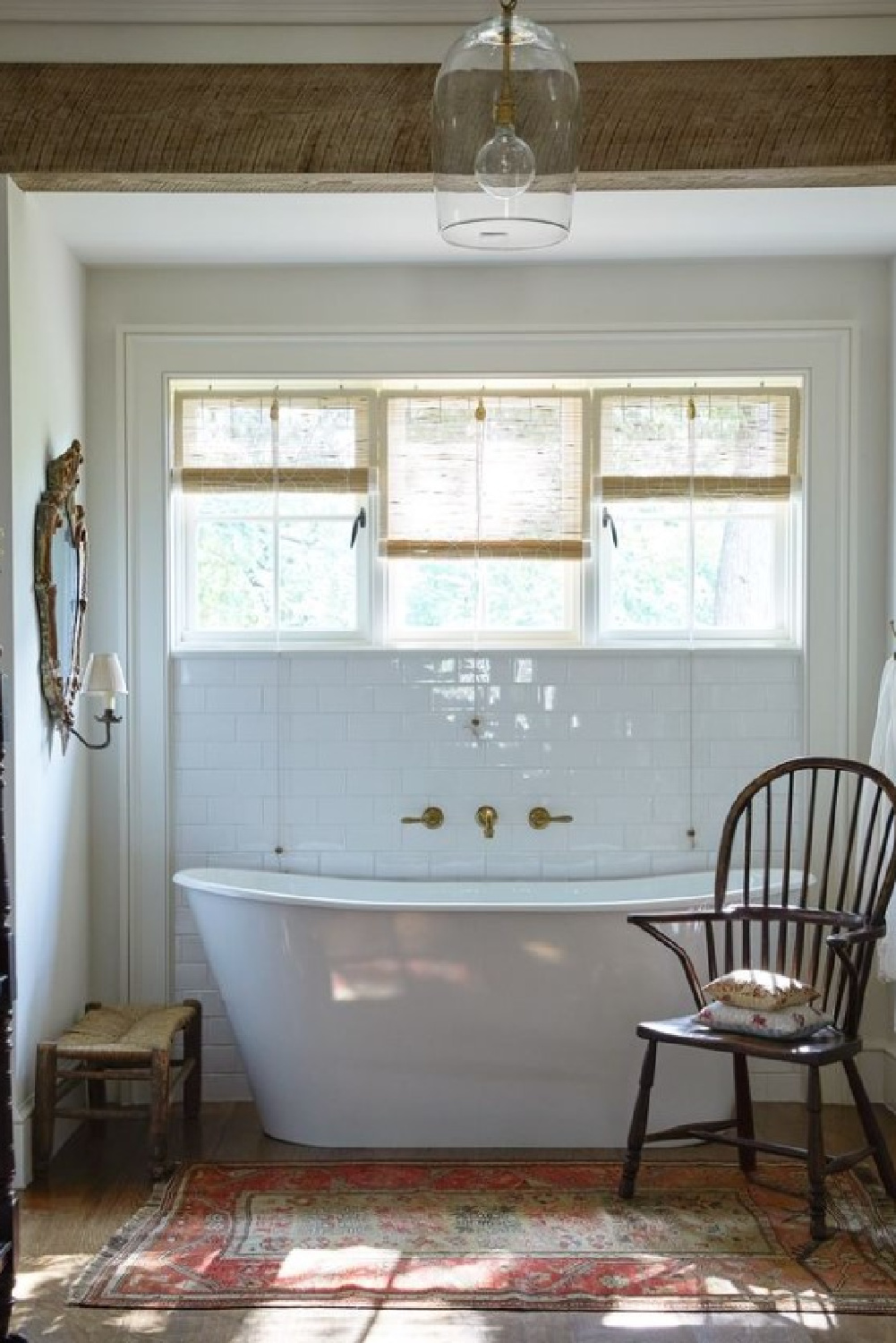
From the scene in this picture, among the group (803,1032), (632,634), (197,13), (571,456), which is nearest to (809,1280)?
(803,1032)

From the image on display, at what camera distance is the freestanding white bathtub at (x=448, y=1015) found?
4.64 metres

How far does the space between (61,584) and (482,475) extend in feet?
5.10

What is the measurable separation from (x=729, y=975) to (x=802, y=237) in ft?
8.02

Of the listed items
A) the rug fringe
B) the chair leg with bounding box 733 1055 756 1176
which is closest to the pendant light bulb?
the rug fringe

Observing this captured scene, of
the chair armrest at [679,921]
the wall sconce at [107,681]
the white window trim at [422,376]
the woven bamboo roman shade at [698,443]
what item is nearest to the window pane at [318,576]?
the white window trim at [422,376]

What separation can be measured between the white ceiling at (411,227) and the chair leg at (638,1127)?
2.43 m

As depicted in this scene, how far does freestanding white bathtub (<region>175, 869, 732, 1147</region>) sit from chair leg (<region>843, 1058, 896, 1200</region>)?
0.67m

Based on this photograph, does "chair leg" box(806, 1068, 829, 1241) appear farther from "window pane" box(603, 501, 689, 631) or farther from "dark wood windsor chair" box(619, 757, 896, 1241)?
"window pane" box(603, 501, 689, 631)

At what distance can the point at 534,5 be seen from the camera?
160 inches

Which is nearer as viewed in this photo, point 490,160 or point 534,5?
point 490,160

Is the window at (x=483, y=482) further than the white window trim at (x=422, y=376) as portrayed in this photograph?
Yes

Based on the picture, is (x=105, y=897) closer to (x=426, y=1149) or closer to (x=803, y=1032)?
(x=426, y=1149)

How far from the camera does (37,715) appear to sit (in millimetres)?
4633

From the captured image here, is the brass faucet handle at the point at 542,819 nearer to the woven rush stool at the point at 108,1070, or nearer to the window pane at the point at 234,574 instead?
the window pane at the point at 234,574
